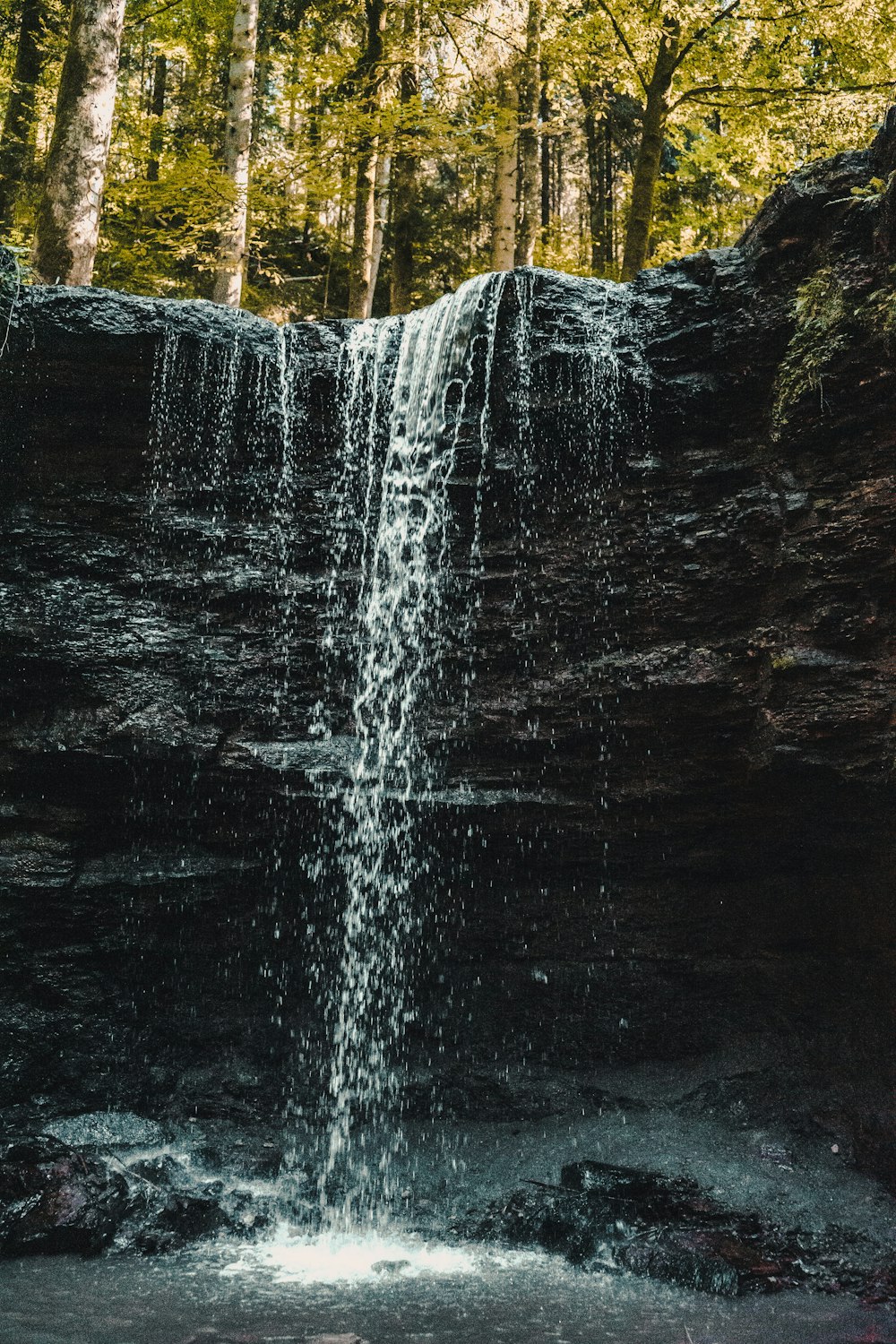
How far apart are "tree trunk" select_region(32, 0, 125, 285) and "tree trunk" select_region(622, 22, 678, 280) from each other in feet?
19.0

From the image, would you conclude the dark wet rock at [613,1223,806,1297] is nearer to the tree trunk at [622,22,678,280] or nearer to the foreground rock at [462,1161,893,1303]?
the foreground rock at [462,1161,893,1303]

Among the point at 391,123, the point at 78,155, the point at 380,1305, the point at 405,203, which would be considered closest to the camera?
the point at 380,1305

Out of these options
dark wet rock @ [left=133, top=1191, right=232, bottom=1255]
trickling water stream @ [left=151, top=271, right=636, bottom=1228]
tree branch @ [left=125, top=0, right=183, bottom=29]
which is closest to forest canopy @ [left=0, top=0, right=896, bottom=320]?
tree branch @ [left=125, top=0, right=183, bottom=29]

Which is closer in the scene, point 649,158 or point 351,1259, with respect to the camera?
point 351,1259

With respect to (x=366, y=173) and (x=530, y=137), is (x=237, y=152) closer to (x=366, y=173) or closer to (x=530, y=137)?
(x=366, y=173)

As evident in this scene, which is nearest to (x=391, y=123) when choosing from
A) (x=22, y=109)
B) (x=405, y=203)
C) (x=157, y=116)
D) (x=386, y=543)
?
(x=405, y=203)

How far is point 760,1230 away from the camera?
606 centimetres

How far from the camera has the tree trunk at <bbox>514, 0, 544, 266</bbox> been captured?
1299 centimetres

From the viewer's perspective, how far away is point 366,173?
43.9 feet

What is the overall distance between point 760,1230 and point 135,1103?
4.48 meters

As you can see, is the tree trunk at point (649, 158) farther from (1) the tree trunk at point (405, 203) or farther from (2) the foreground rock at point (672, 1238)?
(2) the foreground rock at point (672, 1238)

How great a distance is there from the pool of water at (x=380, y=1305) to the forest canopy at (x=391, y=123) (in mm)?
7629

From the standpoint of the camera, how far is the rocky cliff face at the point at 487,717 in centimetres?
709

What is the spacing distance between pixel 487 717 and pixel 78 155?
6060mm
